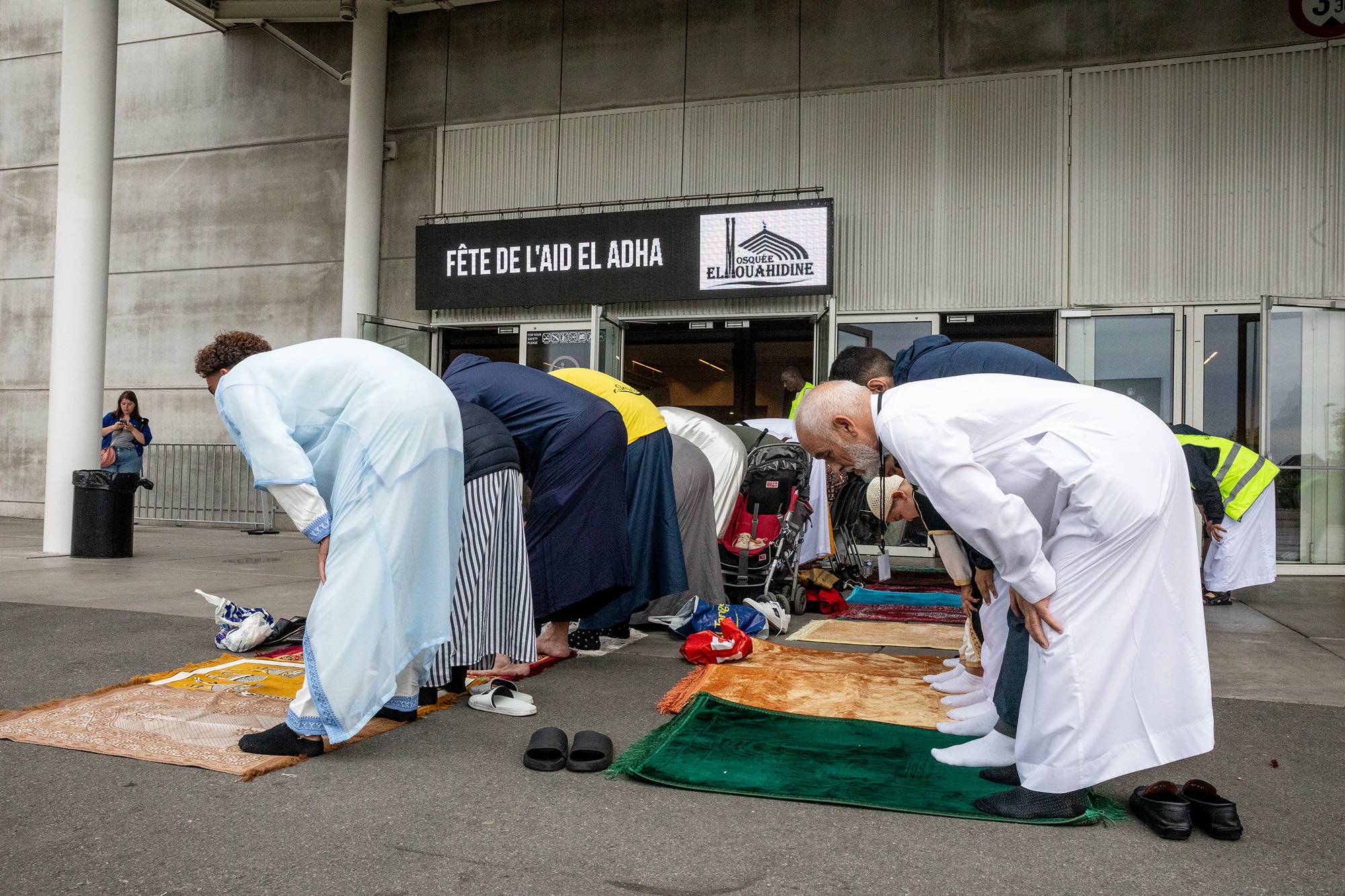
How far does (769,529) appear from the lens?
578 cm

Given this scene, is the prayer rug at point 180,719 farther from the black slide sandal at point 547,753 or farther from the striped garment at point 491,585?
the black slide sandal at point 547,753

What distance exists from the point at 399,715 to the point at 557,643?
3.91ft

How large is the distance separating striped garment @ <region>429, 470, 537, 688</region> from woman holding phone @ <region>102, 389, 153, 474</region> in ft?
27.0

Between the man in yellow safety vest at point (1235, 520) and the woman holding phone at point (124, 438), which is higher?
the woman holding phone at point (124, 438)

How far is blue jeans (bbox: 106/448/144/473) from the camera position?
1006 cm

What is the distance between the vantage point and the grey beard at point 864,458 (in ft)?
8.50

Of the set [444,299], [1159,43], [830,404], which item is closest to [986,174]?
[1159,43]

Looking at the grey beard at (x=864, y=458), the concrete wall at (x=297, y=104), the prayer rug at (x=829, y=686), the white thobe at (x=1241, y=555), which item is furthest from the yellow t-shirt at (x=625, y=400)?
the concrete wall at (x=297, y=104)

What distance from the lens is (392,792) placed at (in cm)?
251

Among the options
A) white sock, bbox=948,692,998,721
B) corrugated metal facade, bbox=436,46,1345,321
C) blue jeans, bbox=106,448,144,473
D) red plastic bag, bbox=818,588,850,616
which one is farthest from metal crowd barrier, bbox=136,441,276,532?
white sock, bbox=948,692,998,721

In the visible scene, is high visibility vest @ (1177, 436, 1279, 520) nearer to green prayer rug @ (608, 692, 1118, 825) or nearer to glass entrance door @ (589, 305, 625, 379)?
green prayer rug @ (608, 692, 1118, 825)

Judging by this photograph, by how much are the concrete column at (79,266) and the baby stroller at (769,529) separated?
19.8ft

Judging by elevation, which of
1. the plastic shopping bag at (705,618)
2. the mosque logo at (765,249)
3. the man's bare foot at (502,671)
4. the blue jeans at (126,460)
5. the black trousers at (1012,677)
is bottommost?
the man's bare foot at (502,671)

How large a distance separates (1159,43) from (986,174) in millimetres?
1942
